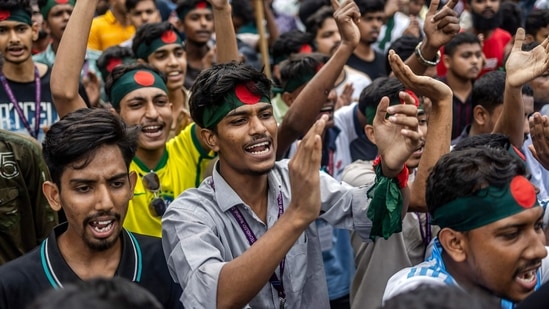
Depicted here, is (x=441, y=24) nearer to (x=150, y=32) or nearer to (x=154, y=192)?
(x=154, y=192)

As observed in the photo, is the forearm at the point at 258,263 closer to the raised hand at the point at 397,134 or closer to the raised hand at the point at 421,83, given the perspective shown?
the raised hand at the point at 397,134

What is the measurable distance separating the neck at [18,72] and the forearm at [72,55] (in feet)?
6.03

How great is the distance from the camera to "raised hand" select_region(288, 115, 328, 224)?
3324 mm

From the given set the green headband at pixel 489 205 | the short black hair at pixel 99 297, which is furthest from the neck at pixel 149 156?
the short black hair at pixel 99 297

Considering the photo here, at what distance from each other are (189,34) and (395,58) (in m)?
5.25

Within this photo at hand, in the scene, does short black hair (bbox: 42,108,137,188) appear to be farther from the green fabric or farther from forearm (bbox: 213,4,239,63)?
forearm (bbox: 213,4,239,63)

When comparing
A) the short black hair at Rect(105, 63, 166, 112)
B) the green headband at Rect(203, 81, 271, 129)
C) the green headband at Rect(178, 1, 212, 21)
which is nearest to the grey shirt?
the green headband at Rect(203, 81, 271, 129)

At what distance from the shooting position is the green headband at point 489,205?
3.27 metres

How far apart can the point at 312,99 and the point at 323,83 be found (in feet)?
0.36

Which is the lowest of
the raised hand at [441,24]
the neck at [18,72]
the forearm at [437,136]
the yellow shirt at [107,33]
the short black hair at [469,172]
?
the short black hair at [469,172]

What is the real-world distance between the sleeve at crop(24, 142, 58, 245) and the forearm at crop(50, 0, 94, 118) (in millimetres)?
414

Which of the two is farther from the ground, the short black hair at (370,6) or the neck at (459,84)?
the short black hair at (370,6)

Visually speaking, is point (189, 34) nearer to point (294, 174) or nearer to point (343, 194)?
point (343, 194)

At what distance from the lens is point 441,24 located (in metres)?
4.78
